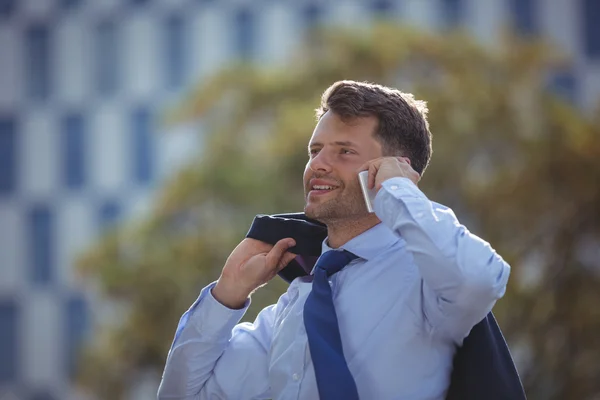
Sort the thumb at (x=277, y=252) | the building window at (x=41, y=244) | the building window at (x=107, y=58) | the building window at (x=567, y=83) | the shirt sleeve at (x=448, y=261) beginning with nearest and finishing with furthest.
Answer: the shirt sleeve at (x=448, y=261) < the thumb at (x=277, y=252) < the building window at (x=567, y=83) < the building window at (x=41, y=244) < the building window at (x=107, y=58)

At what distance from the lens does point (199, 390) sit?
272cm

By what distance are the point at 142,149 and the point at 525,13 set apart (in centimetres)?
1195

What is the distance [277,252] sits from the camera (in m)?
2.71

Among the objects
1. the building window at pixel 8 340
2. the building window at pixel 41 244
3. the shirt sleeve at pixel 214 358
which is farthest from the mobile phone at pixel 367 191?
the building window at pixel 8 340

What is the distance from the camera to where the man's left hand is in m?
2.42

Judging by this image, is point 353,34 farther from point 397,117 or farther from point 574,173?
point 397,117

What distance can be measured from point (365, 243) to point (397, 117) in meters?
0.34

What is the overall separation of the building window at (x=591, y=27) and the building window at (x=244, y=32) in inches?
383

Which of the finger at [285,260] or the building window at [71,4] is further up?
the building window at [71,4]

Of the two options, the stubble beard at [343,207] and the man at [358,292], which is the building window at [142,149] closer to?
the man at [358,292]

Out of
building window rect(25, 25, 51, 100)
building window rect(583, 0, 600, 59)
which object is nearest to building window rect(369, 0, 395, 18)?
building window rect(583, 0, 600, 59)

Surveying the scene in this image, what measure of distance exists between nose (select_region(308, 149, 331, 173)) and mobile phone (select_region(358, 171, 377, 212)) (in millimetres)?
157

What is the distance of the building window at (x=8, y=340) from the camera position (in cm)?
2980

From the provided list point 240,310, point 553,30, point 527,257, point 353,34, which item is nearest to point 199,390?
point 240,310
